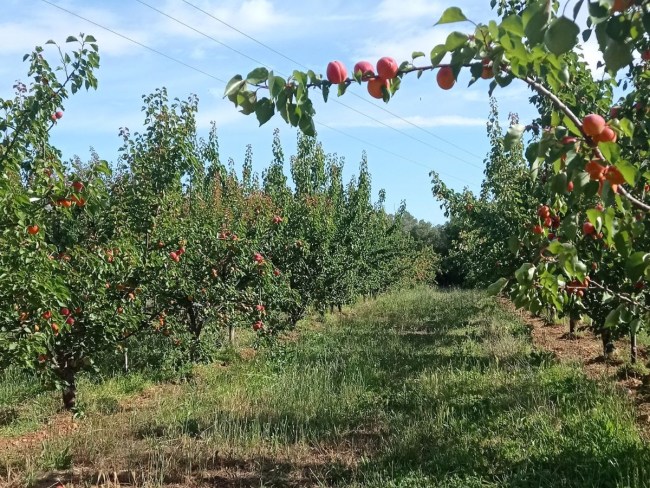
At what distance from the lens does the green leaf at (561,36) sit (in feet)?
3.34

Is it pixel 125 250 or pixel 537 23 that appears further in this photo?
pixel 125 250

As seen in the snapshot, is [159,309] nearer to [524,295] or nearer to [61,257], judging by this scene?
[61,257]

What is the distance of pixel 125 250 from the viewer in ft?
17.4

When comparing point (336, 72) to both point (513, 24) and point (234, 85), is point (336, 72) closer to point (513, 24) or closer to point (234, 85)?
point (234, 85)

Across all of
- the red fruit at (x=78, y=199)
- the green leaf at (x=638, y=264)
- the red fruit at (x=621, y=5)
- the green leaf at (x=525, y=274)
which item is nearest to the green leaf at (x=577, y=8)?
the red fruit at (x=621, y=5)

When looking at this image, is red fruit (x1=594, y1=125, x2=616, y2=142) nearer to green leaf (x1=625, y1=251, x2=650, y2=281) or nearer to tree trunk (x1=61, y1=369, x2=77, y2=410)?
green leaf (x1=625, y1=251, x2=650, y2=281)

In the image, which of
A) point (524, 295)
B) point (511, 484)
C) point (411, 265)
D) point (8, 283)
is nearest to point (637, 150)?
point (524, 295)

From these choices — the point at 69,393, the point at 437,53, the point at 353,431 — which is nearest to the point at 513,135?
the point at 437,53

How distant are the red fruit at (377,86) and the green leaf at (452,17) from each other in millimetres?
339

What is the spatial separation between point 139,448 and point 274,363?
3.65 meters

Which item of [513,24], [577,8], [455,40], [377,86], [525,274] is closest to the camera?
[577,8]

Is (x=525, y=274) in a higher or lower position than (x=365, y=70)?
lower

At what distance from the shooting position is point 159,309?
275 inches

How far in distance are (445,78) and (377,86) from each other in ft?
0.64
